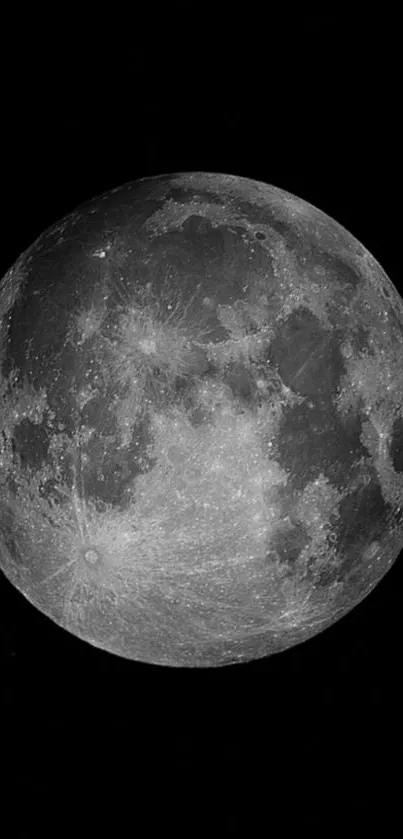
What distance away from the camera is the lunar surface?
5.54 m

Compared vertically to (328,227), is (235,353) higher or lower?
lower

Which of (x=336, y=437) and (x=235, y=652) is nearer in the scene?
(x=336, y=437)

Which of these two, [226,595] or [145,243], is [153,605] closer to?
[226,595]

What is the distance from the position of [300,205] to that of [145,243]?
33.3 inches

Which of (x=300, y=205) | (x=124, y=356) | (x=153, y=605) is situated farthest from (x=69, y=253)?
(x=153, y=605)

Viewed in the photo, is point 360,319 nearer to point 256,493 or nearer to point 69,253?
point 256,493

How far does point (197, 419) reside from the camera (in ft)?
18.0

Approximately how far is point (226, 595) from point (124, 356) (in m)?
1.10

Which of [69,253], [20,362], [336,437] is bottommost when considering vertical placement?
[336,437]

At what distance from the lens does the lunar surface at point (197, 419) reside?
5.54 m

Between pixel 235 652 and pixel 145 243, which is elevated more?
pixel 145 243

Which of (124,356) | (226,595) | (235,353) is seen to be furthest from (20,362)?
(226,595)

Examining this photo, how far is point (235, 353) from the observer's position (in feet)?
18.2

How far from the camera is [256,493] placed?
5570 mm
